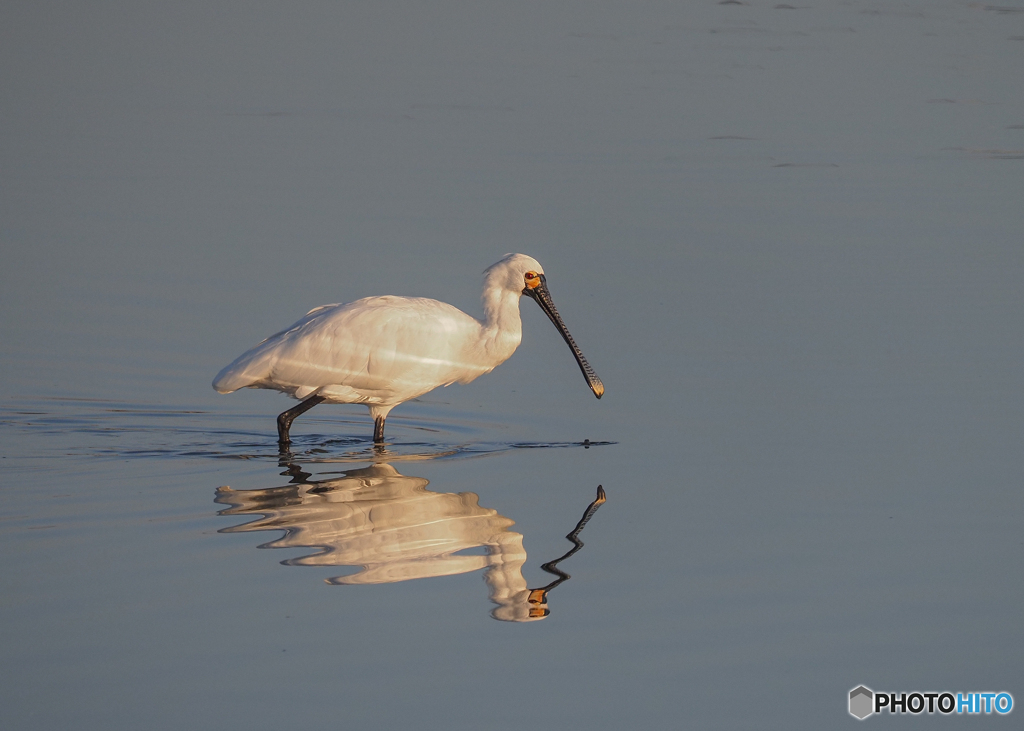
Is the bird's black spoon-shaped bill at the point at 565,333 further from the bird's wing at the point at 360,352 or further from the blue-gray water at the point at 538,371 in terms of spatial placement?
the bird's wing at the point at 360,352

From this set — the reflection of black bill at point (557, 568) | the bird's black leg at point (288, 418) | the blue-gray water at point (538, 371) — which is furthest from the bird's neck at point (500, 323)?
the reflection of black bill at point (557, 568)

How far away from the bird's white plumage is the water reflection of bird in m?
1.11

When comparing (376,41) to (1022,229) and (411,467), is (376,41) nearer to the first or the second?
(1022,229)

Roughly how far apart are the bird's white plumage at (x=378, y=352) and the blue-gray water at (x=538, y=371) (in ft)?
1.36

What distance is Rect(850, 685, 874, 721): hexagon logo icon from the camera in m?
6.55

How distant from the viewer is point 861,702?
663cm

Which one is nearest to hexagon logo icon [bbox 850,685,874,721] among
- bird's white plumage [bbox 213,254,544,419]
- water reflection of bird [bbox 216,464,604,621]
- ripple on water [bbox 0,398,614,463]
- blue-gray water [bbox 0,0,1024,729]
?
blue-gray water [bbox 0,0,1024,729]

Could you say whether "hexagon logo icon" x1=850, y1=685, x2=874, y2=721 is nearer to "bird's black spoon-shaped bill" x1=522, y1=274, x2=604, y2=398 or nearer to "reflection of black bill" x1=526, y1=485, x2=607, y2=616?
"reflection of black bill" x1=526, y1=485, x2=607, y2=616

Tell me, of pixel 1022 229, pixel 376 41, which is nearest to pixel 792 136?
pixel 1022 229

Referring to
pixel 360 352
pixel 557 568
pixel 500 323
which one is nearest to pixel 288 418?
pixel 360 352

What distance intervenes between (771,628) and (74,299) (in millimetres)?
8604

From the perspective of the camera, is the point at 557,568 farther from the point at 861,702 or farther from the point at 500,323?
the point at 500,323

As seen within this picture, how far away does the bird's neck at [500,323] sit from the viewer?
37.4 feet

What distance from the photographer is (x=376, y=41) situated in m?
24.8
